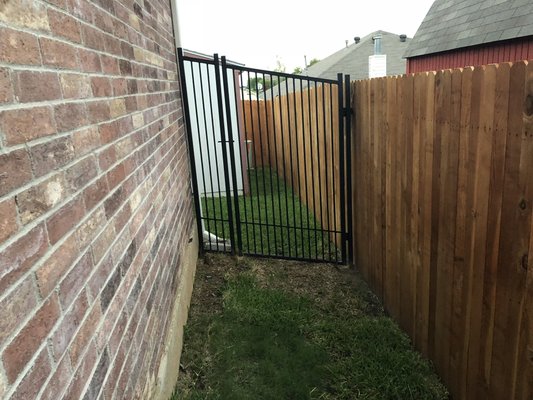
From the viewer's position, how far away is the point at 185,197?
448 centimetres

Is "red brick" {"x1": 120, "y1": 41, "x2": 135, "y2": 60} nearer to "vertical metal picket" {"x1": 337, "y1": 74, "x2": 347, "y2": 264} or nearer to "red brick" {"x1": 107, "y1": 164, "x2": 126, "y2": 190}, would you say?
"red brick" {"x1": 107, "y1": 164, "x2": 126, "y2": 190}

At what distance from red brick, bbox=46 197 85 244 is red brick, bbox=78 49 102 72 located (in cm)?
52

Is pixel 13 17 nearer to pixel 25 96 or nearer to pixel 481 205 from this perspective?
pixel 25 96

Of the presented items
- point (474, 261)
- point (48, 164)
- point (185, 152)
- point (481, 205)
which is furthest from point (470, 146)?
point (185, 152)

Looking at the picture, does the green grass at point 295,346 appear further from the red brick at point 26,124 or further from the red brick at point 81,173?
the red brick at point 26,124

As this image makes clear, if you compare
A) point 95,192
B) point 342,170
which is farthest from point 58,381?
point 342,170

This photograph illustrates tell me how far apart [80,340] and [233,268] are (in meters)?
3.53

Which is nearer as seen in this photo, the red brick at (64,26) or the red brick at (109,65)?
the red brick at (64,26)

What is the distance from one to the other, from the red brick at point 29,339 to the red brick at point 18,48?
623 millimetres

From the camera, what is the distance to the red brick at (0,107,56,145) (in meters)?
0.99

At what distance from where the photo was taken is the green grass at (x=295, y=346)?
2.79 metres

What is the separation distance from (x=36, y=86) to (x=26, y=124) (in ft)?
0.45

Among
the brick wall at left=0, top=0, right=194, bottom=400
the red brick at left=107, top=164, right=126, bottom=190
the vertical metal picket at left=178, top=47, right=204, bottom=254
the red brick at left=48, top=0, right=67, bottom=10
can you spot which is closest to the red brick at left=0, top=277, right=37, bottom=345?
the brick wall at left=0, top=0, right=194, bottom=400

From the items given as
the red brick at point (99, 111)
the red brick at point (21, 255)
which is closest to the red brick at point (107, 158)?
the red brick at point (99, 111)
